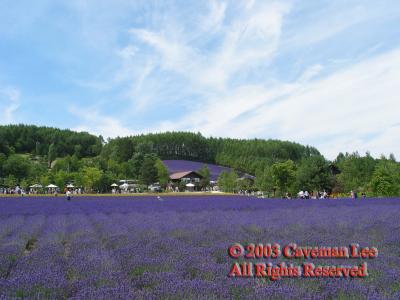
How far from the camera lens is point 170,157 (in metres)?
128

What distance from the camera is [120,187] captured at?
6181 cm

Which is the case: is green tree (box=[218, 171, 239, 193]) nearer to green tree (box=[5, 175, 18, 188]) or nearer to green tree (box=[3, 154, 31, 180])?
green tree (box=[5, 175, 18, 188])

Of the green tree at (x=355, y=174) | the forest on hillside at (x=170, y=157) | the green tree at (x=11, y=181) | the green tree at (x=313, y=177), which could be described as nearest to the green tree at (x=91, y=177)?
the forest on hillside at (x=170, y=157)

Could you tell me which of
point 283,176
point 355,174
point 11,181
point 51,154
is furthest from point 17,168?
point 355,174

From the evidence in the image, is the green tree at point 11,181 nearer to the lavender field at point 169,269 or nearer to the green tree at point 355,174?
the green tree at point 355,174

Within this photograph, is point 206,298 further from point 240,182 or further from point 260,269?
point 240,182

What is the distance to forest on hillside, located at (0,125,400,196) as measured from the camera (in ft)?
133

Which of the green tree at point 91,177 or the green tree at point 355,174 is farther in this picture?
the green tree at point 91,177

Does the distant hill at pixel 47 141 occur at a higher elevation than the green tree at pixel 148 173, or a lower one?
higher

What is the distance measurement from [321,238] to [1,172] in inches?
2801

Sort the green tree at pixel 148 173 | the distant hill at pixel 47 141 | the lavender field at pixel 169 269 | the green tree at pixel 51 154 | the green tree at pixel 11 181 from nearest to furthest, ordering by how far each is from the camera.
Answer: the lavender field at pixel 169 269 < the green tree at pixel 11 181 < the green tree at pixel 148 173 < the green tree at pixel 51 154 < the distant hill at pixel 47 141

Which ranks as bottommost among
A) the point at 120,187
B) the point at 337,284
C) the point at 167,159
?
the point at 337,284

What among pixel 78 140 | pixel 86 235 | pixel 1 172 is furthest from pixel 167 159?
pixel 86 235

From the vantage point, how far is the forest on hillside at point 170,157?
40.6 m
